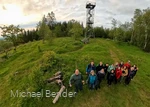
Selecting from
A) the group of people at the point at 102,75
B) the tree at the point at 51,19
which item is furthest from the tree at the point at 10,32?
the group of people at the point at 102,75

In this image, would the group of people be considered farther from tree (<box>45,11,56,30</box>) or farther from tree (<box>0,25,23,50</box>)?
tree (<box>45,11,56,30</box>)

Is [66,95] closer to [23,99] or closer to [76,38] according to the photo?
[23,99]

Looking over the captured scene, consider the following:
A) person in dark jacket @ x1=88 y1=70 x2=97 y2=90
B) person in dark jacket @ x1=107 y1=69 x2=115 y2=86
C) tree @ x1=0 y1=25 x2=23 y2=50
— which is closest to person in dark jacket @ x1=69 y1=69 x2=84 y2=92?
person in dark jacket @ x1=88 y1=70 x2=97 y2=90

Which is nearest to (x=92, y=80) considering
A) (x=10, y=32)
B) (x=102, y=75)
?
(x=102, y=75)

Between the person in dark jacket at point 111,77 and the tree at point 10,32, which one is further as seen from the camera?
the tree at point 10,32

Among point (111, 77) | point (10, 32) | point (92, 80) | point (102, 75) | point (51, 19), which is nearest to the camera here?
point (92, 80)

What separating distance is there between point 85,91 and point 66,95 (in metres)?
1.96

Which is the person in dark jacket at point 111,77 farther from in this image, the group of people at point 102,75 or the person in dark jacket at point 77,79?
the person in dark jacket at point 77,79

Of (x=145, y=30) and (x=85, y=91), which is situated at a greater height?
(x=145, y=30)

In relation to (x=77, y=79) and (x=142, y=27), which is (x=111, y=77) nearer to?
(x=77, y=79)

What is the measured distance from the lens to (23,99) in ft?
55.4

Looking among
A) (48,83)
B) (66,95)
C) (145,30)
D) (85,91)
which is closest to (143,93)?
(85,91)

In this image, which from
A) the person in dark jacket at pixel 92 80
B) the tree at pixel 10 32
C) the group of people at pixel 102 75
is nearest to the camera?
the person in dark jacket at pixel 92 80

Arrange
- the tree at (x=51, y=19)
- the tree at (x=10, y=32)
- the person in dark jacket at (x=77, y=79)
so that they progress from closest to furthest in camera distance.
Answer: the person in dark jacket at (x=77, y=79), the tree at (x=10, y=32), the tree at (x=51, y=19)
